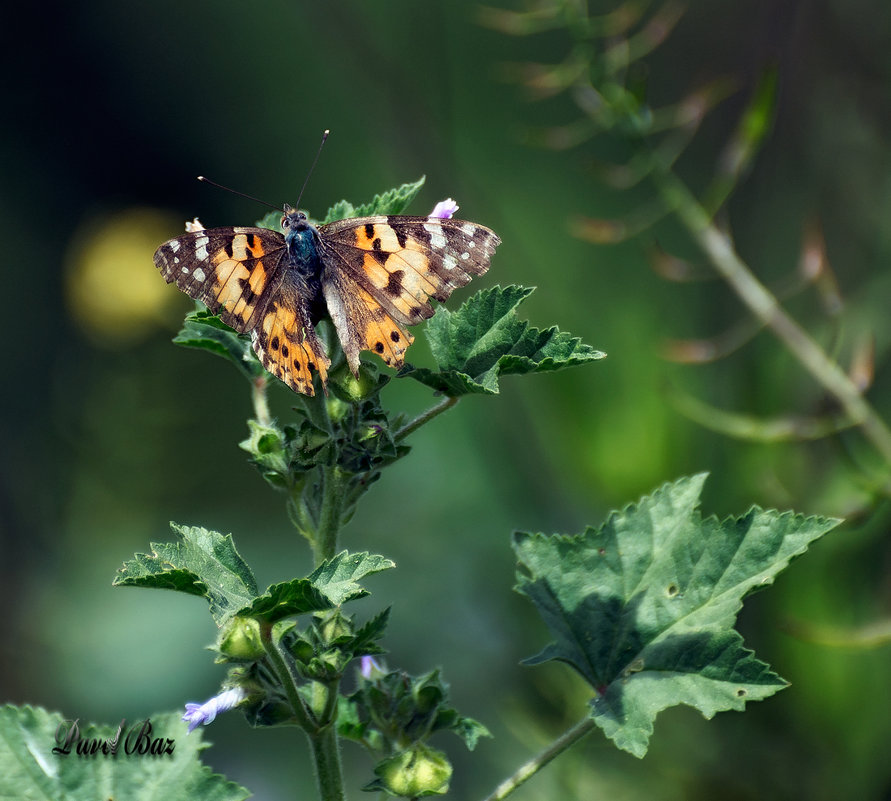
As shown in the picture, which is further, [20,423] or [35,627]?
[20,423]

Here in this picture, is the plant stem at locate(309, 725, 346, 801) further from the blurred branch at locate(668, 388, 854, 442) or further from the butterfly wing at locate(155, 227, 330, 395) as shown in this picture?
the blurred branch at locate(668, 388, 854, 442)

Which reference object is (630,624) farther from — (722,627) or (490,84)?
(490,84)

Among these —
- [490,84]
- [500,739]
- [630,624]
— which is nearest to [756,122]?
[630,624]

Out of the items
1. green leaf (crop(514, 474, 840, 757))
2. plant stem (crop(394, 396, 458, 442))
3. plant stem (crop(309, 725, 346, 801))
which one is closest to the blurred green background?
green leaf (crop(514, 474, 840, 757))

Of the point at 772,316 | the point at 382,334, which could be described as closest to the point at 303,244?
the point at 382,334

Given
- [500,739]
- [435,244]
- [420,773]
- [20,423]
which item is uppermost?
[435,244]

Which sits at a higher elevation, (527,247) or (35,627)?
(527,247)
